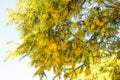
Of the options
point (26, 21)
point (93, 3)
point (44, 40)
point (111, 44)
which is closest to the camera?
point (44, 40)

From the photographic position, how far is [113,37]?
7.32 metres

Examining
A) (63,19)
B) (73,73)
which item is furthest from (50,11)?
(73,73)

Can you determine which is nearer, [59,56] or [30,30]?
[59,56]

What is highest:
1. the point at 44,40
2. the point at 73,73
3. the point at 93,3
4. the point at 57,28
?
the point at 93,3

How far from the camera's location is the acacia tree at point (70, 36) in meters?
6.67

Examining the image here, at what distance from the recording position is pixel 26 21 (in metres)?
7.98

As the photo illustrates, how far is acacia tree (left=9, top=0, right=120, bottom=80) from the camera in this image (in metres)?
6.67

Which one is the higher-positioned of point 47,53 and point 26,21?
point 26,21

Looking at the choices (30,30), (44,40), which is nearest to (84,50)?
(44,40)

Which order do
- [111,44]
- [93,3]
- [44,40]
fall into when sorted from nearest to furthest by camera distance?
[44,40] < [93,3] < [111,44]

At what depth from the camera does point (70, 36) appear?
685 centimetres

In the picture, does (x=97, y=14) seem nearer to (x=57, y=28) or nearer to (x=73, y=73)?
(x=57, y=28)

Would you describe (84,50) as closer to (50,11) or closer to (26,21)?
(50,11)

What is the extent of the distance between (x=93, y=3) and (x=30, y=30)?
2195 millimetres
